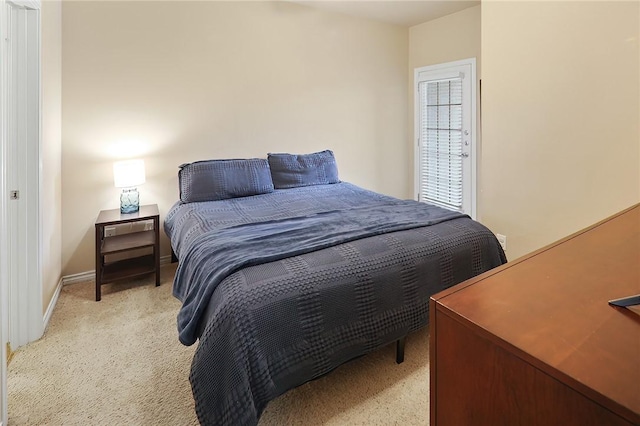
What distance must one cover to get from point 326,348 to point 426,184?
362cm

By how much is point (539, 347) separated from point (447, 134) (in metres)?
4.09

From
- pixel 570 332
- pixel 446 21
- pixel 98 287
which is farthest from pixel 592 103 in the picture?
pixel 98 287

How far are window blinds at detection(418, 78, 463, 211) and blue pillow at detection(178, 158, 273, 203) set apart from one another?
7.63ft

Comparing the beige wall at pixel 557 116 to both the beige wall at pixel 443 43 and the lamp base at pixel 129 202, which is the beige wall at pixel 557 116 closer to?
the beige wall at pixel 443 43

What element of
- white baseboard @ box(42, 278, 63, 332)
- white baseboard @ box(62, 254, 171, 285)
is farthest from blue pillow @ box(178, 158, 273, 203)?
white baseboard @ box(42, 278, 63, 332)

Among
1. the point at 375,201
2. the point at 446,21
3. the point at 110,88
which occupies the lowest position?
the point at 375,201

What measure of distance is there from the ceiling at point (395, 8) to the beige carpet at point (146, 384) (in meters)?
3.45

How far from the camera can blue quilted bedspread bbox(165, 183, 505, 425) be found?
4.34ft

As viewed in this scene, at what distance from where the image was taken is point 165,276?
3.10 metres

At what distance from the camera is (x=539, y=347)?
58 cm

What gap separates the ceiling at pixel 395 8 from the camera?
12.4 ft

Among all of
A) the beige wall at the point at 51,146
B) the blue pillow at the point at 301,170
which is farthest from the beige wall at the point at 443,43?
the beige wall at the point at 51,146

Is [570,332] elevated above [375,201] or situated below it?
below

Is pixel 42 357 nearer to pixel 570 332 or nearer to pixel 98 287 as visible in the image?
pixel 98 287
